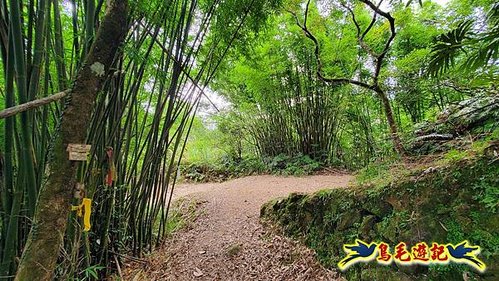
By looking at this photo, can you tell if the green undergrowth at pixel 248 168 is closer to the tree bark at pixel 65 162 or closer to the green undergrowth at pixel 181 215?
the green undergrowth at pixel 181 215

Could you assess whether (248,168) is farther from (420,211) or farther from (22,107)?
(22,107)

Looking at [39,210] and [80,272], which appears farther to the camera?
[80,272]

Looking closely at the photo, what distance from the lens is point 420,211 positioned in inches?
53.6

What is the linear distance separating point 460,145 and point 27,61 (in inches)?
95.1

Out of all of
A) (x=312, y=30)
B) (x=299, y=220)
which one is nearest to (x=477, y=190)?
(x=299, y=220)

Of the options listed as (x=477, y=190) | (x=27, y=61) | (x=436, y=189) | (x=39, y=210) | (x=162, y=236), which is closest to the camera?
A: (x=39, y=210)

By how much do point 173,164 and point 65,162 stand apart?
166cm

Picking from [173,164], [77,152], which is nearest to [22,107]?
[77,152]

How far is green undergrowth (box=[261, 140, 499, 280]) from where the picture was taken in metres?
1.16

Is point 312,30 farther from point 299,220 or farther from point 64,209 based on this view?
point 64,209

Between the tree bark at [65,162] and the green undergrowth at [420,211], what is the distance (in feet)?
5.25

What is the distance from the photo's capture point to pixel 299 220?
216 cm

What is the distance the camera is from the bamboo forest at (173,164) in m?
0.96

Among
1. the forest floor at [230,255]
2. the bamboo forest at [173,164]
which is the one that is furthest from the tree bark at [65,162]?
the forest floor at [230,255]
